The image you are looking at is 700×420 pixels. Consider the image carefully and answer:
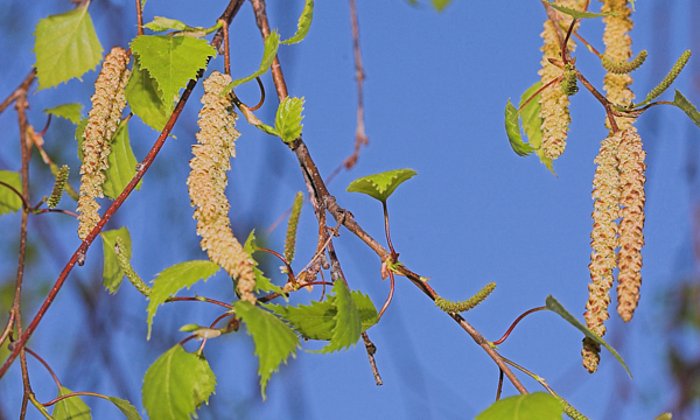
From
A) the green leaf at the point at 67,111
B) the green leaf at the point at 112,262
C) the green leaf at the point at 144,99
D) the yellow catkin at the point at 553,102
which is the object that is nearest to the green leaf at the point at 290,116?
the green leaf at the point at 144,99

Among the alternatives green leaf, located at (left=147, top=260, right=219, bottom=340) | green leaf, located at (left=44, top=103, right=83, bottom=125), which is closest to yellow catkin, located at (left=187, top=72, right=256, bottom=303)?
green leaf, located at (left=147, top=260, right=219, bottom=340)

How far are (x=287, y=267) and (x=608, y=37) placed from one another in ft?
1.55

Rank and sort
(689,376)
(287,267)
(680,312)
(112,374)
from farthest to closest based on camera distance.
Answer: (680,312) → (689,376) → (112,374) → (287,267)

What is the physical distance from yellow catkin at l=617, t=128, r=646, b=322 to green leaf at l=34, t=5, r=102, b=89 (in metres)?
0.61

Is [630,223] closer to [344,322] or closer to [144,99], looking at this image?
[344,322]

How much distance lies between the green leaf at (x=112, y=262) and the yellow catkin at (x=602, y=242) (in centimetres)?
63

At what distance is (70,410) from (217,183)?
432mm

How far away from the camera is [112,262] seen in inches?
44.9

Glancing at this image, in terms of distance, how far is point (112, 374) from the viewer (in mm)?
1621

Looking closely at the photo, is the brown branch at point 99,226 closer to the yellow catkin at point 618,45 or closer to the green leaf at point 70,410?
the green leaf at point 70,410

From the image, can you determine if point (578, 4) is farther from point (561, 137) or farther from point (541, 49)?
point (561, 137)

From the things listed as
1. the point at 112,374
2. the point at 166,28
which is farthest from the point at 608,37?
the point at 112,374

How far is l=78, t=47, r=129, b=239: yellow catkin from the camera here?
854 mm

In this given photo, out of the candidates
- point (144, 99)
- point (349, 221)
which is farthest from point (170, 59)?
point (349, 221)
